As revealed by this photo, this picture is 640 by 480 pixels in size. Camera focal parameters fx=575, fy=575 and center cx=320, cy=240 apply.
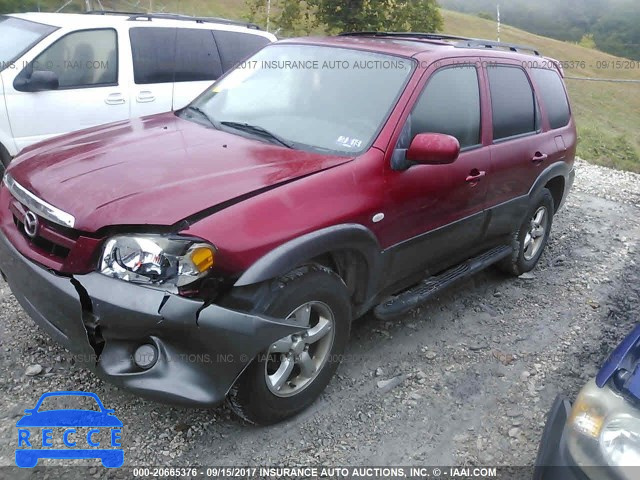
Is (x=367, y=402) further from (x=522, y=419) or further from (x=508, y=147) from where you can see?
(x=508, y=147)

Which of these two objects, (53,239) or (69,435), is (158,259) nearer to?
(53,239)

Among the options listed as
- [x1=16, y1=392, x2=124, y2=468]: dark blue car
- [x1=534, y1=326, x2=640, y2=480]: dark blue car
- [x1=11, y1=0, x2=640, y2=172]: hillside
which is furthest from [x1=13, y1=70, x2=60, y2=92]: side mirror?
[x1=11, y1=0, x2=640, y2=172]: hillside

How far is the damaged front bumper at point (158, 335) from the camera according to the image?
7.73 feet

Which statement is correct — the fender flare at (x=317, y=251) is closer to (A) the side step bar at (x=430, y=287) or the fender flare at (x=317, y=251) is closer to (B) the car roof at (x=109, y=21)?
(A) the side step bar at (x=430, y=287)

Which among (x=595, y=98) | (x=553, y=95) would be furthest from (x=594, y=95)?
(x=553, y=95)

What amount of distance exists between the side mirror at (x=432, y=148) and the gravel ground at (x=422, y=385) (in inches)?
51.2

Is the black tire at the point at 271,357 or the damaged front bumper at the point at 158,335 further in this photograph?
the black tire at the point at 271,357

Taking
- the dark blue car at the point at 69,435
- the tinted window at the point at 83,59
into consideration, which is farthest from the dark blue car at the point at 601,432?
the tinted window at the point at 83,59

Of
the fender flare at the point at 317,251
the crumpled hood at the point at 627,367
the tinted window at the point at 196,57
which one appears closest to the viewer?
the crumpled hood at the point at 627,367

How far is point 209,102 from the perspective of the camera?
12.7 feet

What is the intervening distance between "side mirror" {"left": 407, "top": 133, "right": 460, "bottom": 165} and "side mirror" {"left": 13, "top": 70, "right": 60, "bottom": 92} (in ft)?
12.4

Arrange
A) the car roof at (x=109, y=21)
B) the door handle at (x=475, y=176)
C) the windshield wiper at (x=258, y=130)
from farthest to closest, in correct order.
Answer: the car roof at (x=109, y=21), the door handle at (x=475, y=176), the windshield wiper at (x=258, y=130)

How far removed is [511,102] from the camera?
4.23 metres

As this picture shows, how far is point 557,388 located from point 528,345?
486mm
